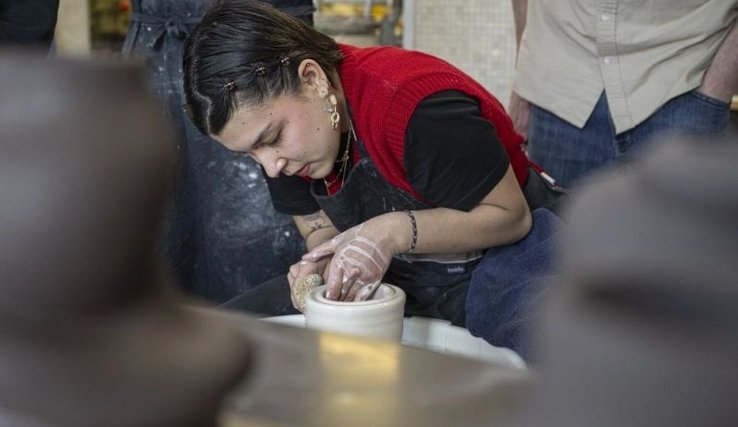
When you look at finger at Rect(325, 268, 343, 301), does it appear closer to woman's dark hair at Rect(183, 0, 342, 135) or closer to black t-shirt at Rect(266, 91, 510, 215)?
black t-shirt at Rect(266, 91, 510, 215)

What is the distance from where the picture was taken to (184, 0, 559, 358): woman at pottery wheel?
1653 mm

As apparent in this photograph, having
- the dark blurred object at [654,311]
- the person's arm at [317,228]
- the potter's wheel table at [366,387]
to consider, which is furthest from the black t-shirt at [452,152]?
the dark blurred object at [654,311]

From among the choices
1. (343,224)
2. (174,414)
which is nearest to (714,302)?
(174,414)

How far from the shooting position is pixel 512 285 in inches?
67.1

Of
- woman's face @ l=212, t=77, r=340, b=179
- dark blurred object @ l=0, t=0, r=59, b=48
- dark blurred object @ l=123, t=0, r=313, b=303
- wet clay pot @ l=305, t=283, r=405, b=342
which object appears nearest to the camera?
wet clay pot @ l=305, t=283, r=405, b=342

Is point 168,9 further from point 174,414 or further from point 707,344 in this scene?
point 707,344

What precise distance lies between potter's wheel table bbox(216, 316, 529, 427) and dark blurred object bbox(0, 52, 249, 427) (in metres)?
0.04

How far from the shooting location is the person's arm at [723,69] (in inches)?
78.7

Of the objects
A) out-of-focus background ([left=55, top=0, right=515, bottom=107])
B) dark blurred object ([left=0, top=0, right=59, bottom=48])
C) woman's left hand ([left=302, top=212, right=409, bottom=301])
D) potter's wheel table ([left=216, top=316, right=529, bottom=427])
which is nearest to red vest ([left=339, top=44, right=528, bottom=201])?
woman's left hand ([left=302, top=212, right=409, bottom=301])

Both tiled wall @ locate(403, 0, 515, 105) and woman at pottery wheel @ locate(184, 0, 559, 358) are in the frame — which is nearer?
woman at pottery wheel @ locate(184, 0, 559, 358)

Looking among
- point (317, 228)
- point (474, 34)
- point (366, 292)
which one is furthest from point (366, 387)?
point (474, 34)

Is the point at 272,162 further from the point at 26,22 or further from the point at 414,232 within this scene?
the point at 26,22

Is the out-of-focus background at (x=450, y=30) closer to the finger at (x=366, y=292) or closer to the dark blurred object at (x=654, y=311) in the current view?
the finger at (x=366, y=292)

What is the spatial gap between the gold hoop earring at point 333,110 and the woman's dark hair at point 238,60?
0.07 m
